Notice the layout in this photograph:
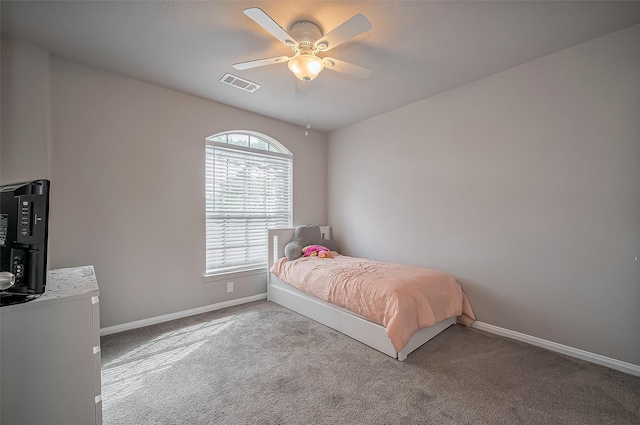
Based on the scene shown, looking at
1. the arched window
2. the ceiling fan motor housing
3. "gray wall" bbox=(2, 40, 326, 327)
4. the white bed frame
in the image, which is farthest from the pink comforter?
the ceiling fan motor housing

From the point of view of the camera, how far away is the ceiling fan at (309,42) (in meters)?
1.67

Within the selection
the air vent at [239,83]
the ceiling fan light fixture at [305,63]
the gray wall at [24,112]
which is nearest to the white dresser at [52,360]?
the gray wall at [24,112]

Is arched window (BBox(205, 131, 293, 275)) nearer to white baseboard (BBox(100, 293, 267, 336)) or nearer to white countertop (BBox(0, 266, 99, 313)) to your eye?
white baseboard (BBox(100, 293, 267, 336))

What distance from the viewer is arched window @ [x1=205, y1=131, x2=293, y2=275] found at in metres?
3.42

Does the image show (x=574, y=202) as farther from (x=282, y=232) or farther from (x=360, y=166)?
(x=282, y=232)

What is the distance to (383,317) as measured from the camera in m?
2.28

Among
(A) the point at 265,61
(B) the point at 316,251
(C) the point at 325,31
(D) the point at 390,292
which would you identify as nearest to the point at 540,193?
(D) the point at 390,292

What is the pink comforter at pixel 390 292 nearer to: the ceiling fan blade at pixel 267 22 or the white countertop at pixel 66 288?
the white countertop at pixel 66 288

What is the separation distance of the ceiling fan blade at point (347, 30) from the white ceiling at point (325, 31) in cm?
20

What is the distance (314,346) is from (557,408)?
170 cm

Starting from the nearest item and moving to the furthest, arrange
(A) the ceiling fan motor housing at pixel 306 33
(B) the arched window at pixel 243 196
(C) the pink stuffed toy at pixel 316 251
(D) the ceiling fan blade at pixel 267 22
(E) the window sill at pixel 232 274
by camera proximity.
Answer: (D) the ceiling fan blade at pixel 267 22, (A) the ceiling fan motor housing at pixel 306 33, (E) the window sill at pixel 232 274, (B) the arched window at pixel 243 196, (C) the pink stuffed toy at pixel 316 251

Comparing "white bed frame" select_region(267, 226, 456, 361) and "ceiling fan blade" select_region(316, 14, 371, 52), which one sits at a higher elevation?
"ceiling fan blade" select_region(316, 14, 371, 52)

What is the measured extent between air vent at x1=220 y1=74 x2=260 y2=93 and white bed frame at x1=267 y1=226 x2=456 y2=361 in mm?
1773

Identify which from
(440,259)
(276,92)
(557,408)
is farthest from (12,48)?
(557,408)
